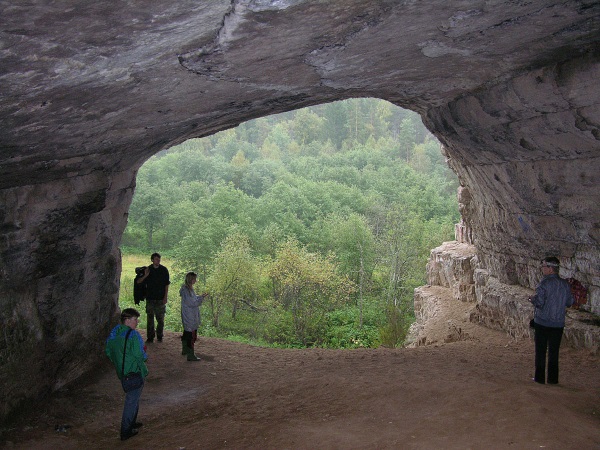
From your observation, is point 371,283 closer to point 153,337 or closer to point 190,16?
point 153,337

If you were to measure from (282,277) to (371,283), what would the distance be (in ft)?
25.7

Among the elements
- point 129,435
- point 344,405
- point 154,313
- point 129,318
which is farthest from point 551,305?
point 154,313

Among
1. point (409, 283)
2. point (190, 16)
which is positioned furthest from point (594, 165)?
point (409, 283)

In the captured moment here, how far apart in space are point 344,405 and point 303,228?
33.6m

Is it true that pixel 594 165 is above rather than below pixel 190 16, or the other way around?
below

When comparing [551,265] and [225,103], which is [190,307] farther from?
[551,265]

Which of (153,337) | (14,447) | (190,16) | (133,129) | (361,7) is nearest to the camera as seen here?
(190,16)

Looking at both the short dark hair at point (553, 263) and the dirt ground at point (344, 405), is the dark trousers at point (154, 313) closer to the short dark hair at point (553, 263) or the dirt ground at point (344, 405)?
the dirt ground at point (344, 405)

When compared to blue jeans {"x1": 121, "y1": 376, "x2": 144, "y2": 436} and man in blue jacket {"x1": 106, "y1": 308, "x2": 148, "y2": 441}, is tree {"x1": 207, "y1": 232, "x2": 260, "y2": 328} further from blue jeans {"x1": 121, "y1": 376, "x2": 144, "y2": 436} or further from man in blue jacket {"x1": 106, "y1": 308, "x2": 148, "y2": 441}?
man in blue jacket {"x1": 106, "y1": 308, "x2": 148, "y2": 441}

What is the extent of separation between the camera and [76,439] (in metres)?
6.10

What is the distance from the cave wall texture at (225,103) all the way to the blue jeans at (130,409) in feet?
4.97

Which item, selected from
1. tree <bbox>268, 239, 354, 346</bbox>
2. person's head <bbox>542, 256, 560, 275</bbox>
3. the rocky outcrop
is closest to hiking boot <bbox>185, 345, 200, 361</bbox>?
the rocky outcrop

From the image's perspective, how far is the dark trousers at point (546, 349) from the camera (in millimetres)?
6293

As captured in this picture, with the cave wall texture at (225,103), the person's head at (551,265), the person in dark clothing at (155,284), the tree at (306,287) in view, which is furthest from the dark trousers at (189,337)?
the tree at (306,287)
